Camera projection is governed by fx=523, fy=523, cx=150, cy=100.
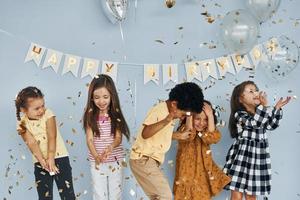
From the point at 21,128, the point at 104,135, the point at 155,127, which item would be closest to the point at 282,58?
the point at 155,127

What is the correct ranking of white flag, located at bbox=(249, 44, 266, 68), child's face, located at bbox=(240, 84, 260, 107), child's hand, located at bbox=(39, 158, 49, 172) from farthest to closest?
white flag, located at bbox=(249, 44, 266, 68) < child's face, located at bbox=(240, 84, 260, 107) < child's hand, located at bbox=(39, 158, 49, 172)

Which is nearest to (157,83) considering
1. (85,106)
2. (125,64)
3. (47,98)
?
(125,64)

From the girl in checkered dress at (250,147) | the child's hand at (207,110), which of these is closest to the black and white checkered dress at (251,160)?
the girl in checkered dress at (250,147)

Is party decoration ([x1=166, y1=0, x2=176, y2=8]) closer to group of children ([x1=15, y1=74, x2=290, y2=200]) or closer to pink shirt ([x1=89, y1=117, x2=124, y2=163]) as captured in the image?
group of children ([x1=15, y1=74, x2=290, y2=200])

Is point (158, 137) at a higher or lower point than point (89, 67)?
lower

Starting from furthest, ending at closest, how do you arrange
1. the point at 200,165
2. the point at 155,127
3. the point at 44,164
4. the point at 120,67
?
the point at 120,67 → the point at 200,165 → the point at 44,164 → the point at 155,127

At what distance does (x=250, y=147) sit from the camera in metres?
2.37

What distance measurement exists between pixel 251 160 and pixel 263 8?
680 millimetres

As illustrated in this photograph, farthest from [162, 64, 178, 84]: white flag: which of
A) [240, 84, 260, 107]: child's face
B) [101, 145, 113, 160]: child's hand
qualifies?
[101, 145, 113, 160]: child's hand

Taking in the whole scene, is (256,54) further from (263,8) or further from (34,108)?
(34,108)

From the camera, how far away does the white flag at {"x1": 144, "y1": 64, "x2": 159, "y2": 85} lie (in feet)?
8.20

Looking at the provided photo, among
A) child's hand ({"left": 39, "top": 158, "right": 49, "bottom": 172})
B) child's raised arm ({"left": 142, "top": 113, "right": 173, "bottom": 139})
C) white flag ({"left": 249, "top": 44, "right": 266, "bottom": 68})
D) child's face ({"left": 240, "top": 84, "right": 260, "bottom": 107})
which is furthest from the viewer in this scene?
white flag ({"left": 249, "top": 44, "right": 266, "bottom": 68})

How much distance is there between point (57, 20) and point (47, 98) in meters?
0.37

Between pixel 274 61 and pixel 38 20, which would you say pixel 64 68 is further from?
pixel 274 61
